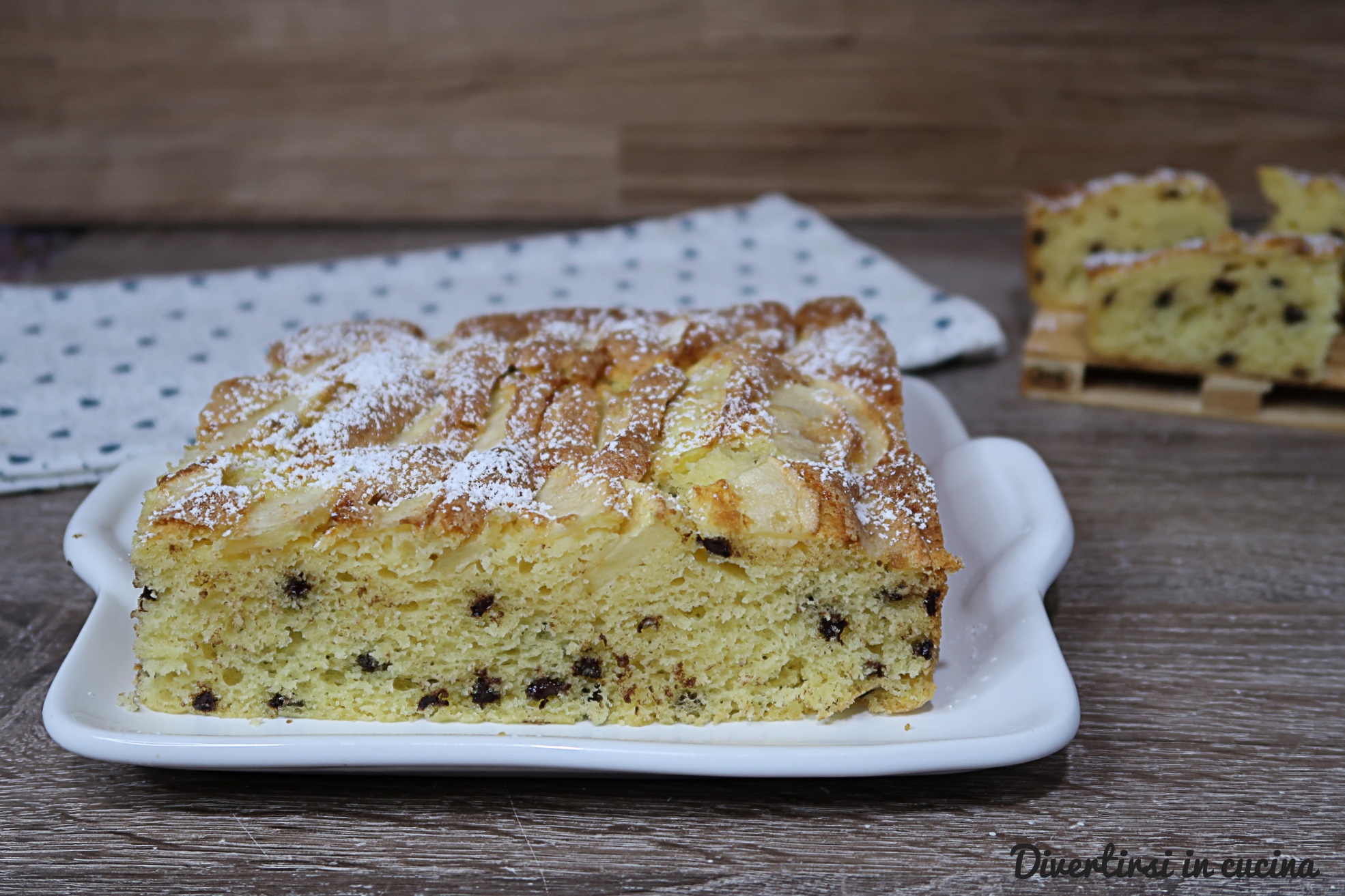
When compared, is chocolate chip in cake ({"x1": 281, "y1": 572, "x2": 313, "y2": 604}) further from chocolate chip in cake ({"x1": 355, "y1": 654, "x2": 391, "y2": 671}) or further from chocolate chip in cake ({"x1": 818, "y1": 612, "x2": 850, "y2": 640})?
chocolate chip in cake ({"x1": 818, "y1": 612, "x2": 850, "y2": 640})

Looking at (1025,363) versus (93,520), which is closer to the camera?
(93,520)

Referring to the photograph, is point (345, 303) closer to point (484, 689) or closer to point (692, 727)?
point (484, 689)

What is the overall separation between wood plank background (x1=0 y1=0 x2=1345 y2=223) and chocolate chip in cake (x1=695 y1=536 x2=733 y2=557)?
235cm

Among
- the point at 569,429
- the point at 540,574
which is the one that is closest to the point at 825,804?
the point at 540,574

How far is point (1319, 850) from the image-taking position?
4.29 ft

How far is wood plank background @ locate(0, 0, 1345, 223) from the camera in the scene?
129 inches

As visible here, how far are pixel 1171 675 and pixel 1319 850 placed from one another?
33 centimetres

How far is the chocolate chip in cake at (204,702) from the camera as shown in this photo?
1.39 meters

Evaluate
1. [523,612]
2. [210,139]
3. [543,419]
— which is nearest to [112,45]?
[210,139]

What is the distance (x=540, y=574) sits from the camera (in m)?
1.34

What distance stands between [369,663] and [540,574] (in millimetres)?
237

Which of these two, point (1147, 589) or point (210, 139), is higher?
point (210, 139)

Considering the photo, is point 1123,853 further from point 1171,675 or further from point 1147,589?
point 1147,589

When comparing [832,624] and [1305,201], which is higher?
[1305,201]
